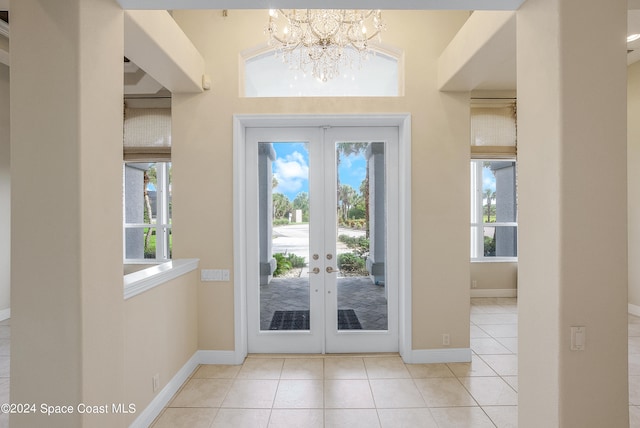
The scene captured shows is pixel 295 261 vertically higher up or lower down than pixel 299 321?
higher up

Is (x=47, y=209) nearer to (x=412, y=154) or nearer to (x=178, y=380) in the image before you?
(x=178, y=380)

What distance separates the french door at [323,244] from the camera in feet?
12.4

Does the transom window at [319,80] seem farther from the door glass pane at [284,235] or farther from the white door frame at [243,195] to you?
the door glass pane at [284,235]

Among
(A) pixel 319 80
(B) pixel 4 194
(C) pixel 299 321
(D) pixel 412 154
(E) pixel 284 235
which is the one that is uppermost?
(A) pixel 319 80

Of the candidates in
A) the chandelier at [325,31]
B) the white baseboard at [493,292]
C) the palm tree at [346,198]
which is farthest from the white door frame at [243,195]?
the white baseboard at [493,292]

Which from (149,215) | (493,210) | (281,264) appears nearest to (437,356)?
(281,264)

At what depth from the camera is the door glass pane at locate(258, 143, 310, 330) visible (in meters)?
3.80

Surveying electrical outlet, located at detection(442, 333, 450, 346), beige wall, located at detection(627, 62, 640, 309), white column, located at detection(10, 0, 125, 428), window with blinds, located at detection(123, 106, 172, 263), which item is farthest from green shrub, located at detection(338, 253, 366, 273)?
beige wall, located at detection(627, 62, 640, 309)

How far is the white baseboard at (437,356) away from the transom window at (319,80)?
262 cm

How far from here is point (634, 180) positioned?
16.7 feet

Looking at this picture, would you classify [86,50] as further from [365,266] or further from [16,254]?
[365,266]

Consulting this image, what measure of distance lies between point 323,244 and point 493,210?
4.34 meters

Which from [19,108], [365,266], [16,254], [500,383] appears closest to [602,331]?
[500,383]

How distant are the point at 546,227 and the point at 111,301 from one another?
2.35m
